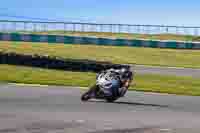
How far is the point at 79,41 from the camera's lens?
180 ft

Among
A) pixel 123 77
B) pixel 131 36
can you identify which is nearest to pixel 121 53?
pixel 131 36

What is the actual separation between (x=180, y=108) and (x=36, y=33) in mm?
45429

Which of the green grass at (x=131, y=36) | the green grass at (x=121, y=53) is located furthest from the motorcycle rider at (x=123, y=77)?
the green grass at (x=131, y=36)

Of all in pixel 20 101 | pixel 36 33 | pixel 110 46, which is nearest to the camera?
pixel 20 101

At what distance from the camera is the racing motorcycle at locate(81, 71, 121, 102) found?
596 inches

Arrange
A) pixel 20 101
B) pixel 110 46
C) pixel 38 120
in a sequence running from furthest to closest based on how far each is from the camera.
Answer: pixel 110 46 < pixel 20 101 < pixel 38 120

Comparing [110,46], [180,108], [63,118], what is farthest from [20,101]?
[110,46]

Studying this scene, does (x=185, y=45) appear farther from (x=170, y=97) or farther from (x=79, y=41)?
(x=170, y=97)

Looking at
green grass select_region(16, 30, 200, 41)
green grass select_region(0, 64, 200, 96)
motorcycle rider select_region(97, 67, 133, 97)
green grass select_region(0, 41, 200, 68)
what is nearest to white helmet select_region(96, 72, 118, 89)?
Result: motorcycle rider select_region(97, 67, 133, 97)

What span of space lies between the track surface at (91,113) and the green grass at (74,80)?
285 cm

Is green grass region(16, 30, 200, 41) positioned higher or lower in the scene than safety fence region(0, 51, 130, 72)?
higher

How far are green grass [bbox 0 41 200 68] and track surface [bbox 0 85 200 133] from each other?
76.2ft

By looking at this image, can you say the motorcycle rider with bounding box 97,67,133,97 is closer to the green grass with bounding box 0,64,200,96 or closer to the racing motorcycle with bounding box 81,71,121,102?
the racing motorcycle with bounding box 81,71,121,102

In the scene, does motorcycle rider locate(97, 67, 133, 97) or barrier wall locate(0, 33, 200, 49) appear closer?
motorcycle rider locate(97, 67, 133, 97)
